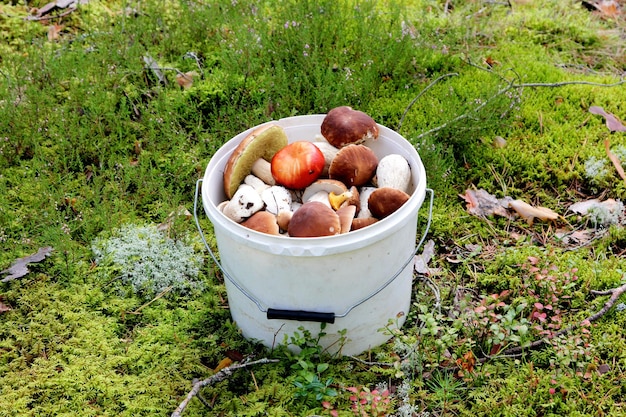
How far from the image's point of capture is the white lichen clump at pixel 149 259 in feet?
10.4

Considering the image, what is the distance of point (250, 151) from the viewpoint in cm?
287

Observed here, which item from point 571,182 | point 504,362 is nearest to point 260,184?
point 504,362

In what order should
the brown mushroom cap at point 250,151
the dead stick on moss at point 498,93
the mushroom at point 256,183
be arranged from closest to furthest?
the brown mushroom cap at point 250,151
the mushroom at point 256,183
the dead stick on moss at point 498,93

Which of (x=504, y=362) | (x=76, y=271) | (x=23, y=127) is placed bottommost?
(x=504, y=362)

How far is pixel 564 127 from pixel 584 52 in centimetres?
133

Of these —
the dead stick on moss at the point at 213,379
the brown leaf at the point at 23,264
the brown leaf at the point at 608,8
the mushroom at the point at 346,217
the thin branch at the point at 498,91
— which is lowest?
the dead stick on moss at the point at 213,379

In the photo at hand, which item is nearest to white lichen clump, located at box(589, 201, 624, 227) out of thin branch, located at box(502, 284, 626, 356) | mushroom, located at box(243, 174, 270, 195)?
thin branch, located at box(502, 284, 626, 356)

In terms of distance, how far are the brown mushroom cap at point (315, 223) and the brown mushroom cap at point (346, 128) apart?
0.56 metres

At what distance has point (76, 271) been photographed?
321 cm

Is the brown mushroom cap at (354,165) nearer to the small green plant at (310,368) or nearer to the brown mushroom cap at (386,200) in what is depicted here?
the brown mushroom cap at (386,200)

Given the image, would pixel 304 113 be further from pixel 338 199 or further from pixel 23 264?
pixel 23 264

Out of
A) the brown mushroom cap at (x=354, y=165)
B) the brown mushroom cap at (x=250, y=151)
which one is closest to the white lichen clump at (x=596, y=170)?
the brown mushroom cap at (x=354, y=165)

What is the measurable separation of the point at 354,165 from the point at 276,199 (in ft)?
1.32

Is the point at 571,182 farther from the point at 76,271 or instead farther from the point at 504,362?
the point at 76,271
